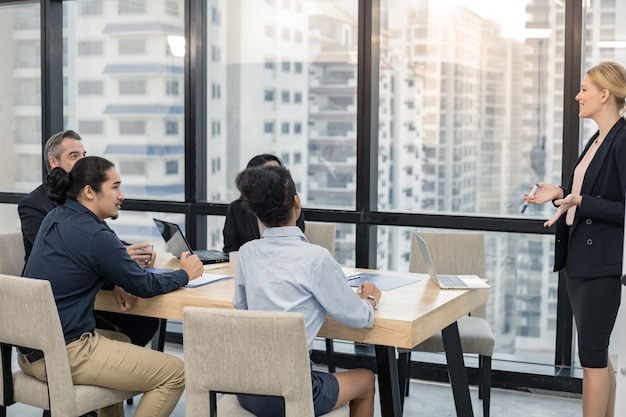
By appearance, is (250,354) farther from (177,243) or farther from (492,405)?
(492,405)

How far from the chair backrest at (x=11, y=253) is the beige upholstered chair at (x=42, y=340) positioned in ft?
3.73

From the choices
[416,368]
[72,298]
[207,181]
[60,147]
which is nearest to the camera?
[72,298]

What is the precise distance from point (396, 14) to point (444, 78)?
48 cm

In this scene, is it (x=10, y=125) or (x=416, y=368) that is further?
(x=10, y=125)

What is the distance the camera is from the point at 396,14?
199 inches

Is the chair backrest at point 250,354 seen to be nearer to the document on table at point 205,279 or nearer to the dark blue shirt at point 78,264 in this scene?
the dark blue shirt at point 78,264

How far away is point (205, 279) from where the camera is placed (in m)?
3.71

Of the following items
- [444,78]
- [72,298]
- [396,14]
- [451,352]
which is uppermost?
[396,14]

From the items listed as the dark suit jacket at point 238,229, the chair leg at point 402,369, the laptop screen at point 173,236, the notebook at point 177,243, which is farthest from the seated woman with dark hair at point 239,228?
the chair leg at point 402,369

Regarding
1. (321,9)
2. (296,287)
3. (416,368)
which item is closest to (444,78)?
(321,9)

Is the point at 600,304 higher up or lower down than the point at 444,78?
lower down

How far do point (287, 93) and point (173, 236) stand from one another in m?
1.67

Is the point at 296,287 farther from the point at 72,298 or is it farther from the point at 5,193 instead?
the point at 5,193

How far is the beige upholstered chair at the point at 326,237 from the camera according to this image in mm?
4582
